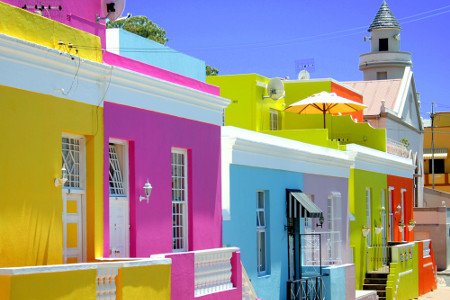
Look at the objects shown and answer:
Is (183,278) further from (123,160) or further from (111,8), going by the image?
(111,8)

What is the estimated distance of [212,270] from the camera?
632 inches

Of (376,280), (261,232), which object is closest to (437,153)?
(376,280)

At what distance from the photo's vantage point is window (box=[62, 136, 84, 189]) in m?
13.6

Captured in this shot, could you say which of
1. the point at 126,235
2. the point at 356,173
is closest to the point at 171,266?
the point at 126,235

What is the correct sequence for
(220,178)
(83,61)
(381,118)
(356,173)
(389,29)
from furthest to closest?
(389,29) → (381,118) → (356,173) → (220,178) → (83,61)

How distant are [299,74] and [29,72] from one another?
24294 mm

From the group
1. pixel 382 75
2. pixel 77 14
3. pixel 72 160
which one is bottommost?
pixel 72 160

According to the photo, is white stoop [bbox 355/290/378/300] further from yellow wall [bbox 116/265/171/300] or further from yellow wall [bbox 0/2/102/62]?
yellow wall [bbox 0/2/102/62]

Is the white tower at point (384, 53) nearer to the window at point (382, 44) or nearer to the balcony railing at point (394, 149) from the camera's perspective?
the window at point (382, 44)

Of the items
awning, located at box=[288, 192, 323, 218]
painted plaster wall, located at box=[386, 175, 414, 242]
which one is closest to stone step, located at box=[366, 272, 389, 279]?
painted plaster wall, located at box=[386, 175, 414, 242]

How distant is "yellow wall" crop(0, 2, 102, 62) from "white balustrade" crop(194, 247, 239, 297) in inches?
136

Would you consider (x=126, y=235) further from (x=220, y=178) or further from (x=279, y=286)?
(x=279, y=286)

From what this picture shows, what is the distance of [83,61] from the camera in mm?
13648

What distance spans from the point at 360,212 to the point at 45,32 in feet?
54.6
